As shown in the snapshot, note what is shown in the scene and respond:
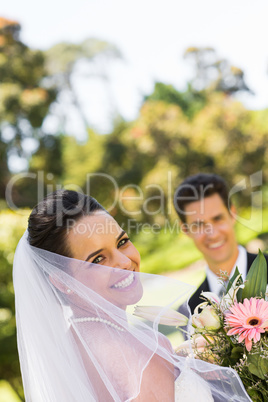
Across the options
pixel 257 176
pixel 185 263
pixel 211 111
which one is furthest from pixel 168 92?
pixel 185 263

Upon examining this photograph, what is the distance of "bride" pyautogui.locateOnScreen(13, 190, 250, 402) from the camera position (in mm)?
1865

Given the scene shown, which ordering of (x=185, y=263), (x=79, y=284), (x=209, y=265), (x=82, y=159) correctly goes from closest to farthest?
(x=79, y=284)
(x=209, y=265)
(x=185, y=263)
(x=82, y=159)

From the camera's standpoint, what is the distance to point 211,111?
13.5 metres

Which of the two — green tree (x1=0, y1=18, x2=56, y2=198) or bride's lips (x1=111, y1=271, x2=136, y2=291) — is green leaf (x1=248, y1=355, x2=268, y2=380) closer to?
bride's lips (x1=111, y1=271, x2=136, y2=291)

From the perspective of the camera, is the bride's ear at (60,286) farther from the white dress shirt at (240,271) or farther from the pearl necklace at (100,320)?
the white dress shirt at (240,271)

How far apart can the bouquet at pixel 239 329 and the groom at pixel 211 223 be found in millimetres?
1865

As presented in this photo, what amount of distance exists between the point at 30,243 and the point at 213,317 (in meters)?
1.08

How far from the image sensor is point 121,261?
2119 mm

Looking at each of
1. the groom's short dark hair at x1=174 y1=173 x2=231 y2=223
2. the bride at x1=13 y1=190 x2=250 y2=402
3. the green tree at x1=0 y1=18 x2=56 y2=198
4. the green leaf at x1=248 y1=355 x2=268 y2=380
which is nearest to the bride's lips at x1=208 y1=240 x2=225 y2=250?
the groom's short dark hair at x1=174 y1=173 x2=231 y2=223

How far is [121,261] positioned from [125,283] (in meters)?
0.11

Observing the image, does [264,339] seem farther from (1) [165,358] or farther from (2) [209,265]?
(2) [209,265]

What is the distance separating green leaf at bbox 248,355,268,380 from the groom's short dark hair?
2505 mm

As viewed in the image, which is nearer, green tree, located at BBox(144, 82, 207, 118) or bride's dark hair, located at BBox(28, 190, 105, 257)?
bride's dark hair, located at BBox(28, 190, 105, 257)

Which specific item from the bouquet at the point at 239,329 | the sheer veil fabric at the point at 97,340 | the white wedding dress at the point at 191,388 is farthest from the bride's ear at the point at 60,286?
the white wedding dress at the point at 191,388
